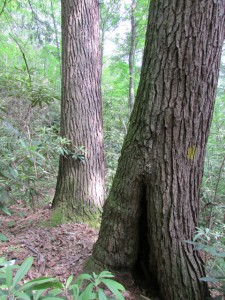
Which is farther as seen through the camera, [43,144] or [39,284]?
[43,144]

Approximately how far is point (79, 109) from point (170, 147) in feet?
5.38

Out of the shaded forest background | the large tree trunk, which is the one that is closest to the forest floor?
the shaded forest background

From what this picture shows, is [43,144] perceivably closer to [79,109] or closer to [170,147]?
[79,109]

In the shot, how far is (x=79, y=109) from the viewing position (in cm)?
288

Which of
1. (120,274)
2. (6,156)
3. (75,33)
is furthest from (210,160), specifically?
(6,156)

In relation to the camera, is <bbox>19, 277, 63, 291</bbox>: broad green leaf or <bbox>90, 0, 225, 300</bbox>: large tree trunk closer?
<bbox>19, 277, 63, 291</bbox>: broad green leaf

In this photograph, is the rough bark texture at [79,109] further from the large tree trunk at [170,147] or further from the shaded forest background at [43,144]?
the large tree trunk at [170,147]

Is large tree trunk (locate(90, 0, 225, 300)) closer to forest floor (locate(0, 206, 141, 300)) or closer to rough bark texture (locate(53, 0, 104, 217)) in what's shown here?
forest floor (locate(0, 206, 141, 300))

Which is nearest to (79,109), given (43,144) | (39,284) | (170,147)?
(43,144)

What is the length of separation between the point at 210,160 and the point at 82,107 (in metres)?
2.34

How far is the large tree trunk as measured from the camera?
1477 mm

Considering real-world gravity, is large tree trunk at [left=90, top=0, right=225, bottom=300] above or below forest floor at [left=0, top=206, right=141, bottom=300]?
above

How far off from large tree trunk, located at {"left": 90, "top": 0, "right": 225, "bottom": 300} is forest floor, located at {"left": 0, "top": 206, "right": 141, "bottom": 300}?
42 cm

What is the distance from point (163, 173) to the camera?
5.32 ft
